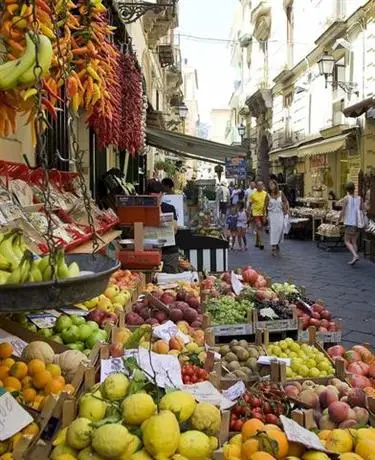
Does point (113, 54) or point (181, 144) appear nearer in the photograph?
point (113, 54)

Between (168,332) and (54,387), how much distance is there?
46.6 inches

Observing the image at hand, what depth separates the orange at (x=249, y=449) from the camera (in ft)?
7.96

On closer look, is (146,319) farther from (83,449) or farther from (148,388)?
(83,449)

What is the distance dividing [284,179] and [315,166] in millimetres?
6205

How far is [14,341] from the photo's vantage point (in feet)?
10.6

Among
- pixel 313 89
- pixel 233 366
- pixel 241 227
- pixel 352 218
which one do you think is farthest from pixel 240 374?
pixel 313 89

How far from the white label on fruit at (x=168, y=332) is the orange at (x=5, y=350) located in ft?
3.53

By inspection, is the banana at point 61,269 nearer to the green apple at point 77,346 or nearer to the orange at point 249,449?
the orange at point 249,449

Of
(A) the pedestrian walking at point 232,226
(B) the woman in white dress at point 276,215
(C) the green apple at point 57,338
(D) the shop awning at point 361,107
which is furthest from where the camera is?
(A) the pedestrian walking at point 232,226

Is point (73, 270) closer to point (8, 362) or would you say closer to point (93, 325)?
point (8, 362)

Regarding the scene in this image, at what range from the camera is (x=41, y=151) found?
6.14 ft

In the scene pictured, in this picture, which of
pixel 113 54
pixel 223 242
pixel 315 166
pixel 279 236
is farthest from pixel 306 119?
pixel 113 54

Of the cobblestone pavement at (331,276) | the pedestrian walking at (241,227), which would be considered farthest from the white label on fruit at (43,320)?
the pedestrian walking at (241,227)

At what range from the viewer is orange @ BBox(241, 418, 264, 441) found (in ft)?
8.34
